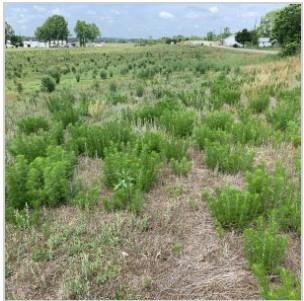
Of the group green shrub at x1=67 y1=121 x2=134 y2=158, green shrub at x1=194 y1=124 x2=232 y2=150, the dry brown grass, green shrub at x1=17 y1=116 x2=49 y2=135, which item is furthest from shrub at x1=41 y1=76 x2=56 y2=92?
the dry brown grass

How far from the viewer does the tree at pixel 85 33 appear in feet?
168

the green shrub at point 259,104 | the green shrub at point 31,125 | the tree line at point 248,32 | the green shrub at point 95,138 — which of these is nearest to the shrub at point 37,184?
the green shrub at point 95,138

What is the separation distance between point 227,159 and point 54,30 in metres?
48.5

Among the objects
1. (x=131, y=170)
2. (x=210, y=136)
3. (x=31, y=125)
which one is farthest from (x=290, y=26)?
(x=131, y=170)

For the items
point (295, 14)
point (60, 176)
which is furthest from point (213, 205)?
point (295, 14)

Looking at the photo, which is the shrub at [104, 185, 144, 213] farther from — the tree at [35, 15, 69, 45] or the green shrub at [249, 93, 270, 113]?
the tree at [35, 15, 69, 45]

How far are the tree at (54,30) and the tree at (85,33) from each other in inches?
87.3

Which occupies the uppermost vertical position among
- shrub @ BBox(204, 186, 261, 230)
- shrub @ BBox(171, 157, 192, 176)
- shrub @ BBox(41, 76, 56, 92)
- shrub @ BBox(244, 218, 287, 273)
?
shrub @ BBox(41, 76, 56, 92)

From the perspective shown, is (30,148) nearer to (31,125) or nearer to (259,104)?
(31,125)

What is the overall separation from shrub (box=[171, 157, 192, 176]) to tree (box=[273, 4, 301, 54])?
20.2 m

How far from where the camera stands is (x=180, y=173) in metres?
4.95

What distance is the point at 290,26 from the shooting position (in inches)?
952

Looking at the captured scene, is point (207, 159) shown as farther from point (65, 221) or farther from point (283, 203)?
point (65, 221)

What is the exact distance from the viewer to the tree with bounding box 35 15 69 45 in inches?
1873
